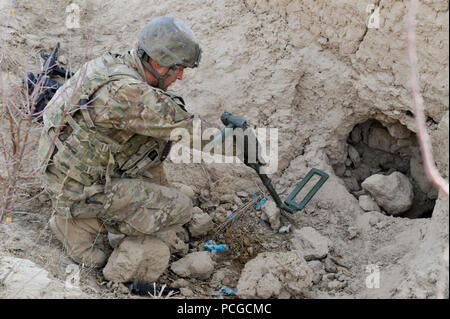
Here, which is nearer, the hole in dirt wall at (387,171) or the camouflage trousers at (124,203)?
the camouflage trousers at (124,203)

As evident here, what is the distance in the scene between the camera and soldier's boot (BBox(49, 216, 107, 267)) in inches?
131

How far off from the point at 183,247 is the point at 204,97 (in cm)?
125

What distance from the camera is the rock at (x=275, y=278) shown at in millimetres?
2961

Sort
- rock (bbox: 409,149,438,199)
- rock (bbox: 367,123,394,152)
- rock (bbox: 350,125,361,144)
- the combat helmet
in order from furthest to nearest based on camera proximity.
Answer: rock (bbox: 350,125,361,144)
rock (bbox: 367,123,394,152)
rock (bbox: 409,149,438,199)
the combat helmet

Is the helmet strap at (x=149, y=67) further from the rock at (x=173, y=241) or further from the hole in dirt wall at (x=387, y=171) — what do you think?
the hole in dirt wall at (x=387, y=171)

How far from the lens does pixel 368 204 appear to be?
376 cm

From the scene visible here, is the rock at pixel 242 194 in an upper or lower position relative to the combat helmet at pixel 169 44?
lower

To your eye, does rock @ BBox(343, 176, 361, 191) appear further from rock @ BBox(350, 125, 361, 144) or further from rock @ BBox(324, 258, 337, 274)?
rock @ BBox(324, 258, 337, 274)

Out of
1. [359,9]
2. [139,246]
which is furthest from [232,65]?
[139,246]

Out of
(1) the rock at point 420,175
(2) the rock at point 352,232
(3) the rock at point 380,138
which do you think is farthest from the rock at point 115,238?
(1) the rock at point 420,175

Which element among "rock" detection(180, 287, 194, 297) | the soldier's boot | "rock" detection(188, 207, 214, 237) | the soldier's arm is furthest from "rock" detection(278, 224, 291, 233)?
the soldier's boot

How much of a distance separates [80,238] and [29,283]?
27.7 inches

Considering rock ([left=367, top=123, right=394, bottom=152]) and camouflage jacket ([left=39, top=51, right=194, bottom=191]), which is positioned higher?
camouflage jacket ([left=39, top=51, right=194, bottom=191])

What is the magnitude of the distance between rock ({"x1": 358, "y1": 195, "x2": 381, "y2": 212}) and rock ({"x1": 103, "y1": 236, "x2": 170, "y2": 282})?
1514 mm
